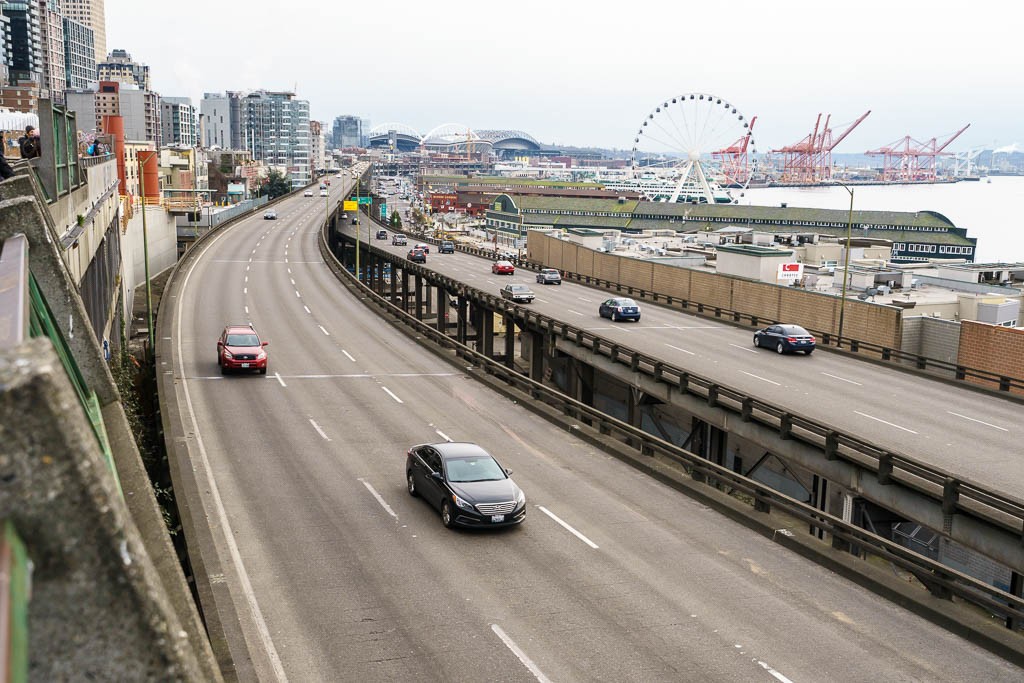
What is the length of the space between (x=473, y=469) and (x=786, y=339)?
82.5 ft

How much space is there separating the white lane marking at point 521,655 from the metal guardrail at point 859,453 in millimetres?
9599

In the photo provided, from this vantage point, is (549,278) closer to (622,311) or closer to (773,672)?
(622,311)

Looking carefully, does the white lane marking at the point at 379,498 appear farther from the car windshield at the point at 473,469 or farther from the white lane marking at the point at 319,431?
the white lane marking at the point at 319,431

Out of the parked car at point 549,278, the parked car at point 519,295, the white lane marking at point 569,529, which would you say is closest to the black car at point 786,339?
the parked car at point 519,295

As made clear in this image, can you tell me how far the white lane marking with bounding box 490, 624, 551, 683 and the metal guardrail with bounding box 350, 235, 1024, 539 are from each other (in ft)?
31.5

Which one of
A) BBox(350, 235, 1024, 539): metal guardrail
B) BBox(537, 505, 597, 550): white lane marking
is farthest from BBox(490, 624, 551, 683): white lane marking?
BBox(350, 235, 1024, 539): metal guardrail

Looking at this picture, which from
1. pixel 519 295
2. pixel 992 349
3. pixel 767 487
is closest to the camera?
pixel 767 487

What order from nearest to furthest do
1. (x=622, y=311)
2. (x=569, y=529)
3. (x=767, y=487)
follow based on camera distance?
(x=569, y=529), (x=767, y=487), (x=622, y=311)

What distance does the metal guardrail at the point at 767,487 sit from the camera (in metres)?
16.0

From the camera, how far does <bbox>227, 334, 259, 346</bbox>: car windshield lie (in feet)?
116

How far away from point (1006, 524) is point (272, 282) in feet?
175

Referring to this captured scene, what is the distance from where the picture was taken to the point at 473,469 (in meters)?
20.0

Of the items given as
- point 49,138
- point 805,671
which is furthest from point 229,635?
point 49,138

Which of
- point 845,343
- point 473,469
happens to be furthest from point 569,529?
point 845,343
